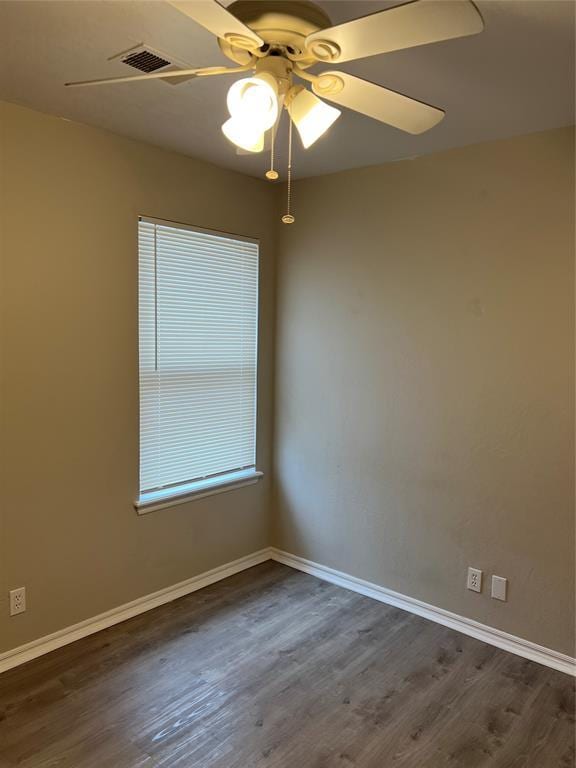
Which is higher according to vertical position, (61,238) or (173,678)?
(61,238)

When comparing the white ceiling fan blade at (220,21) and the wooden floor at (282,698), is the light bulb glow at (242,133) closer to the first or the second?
the white ceiling fan blade at (220,21)

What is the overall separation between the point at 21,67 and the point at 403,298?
204 cm

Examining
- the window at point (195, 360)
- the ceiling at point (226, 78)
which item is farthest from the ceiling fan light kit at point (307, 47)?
the window at point (195, 360)

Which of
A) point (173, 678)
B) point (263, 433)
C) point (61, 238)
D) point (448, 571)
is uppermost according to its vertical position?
point (61, 238)

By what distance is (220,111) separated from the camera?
2.35 meters

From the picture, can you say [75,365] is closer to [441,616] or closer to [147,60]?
[147,60]

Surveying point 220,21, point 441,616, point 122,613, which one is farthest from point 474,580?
point 220,21

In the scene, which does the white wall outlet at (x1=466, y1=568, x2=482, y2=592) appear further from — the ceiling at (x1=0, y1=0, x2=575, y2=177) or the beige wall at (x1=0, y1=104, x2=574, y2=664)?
the ceiling at (x1=0, y1=0, x2=575, y2=177)

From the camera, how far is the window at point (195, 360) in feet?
9.75

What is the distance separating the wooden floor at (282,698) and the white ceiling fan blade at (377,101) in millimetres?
2192

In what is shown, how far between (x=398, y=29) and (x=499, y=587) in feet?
8.27

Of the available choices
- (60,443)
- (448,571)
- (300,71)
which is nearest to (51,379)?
(60,443)

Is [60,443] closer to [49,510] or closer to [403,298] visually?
[49,510]

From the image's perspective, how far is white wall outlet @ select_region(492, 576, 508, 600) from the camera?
272 centimetres
